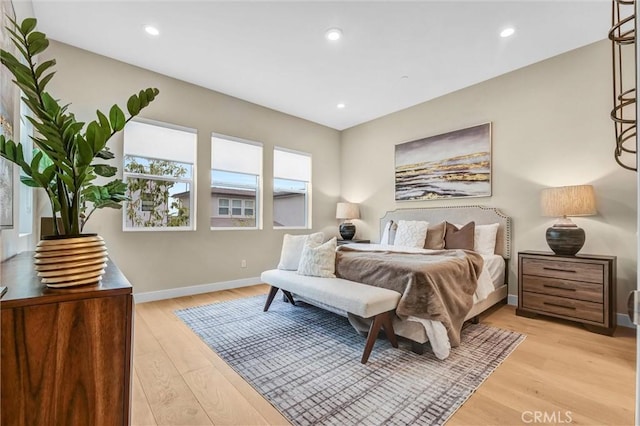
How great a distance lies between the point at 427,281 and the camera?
2.22 m

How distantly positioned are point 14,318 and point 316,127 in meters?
5.14

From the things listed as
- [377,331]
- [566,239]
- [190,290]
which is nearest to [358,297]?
[377,331]

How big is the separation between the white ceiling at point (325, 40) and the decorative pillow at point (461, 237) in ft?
6.41

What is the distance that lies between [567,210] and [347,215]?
312 cm

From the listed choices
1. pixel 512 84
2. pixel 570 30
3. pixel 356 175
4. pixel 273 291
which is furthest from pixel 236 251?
pixel 570 30

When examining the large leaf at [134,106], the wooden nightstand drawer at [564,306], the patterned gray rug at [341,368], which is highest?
the large leaf at [134,106]

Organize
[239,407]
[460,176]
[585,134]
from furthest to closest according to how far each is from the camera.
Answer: [460,176]
[585,134]
[239,407]

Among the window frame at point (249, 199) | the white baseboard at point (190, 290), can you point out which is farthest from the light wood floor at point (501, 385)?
the window frame at point (249, 199)

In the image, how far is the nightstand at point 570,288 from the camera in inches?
104

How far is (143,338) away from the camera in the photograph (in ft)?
Result: 8.41

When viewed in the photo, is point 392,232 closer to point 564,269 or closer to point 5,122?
point 564,269

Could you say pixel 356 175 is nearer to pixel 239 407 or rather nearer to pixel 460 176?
pixel 460 176

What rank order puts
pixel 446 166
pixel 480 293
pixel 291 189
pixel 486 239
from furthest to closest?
1. pixel 291 189
2. pixel 446 166
3. pixel 486 239
4. pixel 480 293

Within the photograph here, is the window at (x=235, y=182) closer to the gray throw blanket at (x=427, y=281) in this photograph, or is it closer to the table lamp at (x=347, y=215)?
the table lamp at (x=347, y=215)
